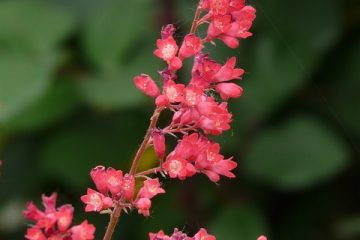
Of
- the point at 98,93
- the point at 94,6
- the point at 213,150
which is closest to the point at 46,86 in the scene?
the point at 98,93

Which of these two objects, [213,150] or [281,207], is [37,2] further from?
[213,150]

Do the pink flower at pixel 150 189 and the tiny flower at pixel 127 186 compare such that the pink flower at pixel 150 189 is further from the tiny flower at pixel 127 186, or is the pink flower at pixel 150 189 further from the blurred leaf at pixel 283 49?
the blurred leaf at pixel 283 49

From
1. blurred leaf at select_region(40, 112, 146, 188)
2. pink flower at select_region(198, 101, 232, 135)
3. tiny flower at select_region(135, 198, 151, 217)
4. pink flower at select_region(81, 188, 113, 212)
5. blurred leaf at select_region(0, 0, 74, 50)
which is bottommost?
blurred leaf at select_region(40, 112, 146, 188)

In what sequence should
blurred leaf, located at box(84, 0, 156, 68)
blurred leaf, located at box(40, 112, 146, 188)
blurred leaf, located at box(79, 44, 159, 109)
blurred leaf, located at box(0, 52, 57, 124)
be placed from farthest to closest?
blurred leaf, located at box(40, 112, 146, 188), blurred leaf, located at box(84, 0, 156, 68), blurred leaf, located at box(79, 44, 159, 109), blurred leaf, located at box(0, 52, 57, 124)

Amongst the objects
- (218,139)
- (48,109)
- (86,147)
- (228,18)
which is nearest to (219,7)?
(228,18)

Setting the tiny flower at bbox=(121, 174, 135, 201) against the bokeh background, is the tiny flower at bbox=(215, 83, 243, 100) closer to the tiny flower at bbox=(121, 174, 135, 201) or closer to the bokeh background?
the tiny flower at bbox=(121, 174, 135, 201)

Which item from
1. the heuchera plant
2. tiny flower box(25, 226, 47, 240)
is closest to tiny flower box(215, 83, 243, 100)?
the heuchera plant
